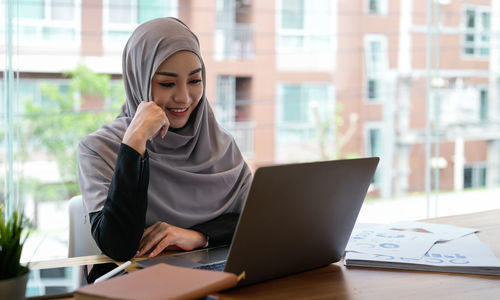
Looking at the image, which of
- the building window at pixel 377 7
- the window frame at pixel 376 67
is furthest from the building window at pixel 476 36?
the building window at pixel 377 7

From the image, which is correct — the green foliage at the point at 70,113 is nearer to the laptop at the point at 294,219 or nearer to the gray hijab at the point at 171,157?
the gray hijab at the point at 171,157

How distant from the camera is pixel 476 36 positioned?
4445 millimetres

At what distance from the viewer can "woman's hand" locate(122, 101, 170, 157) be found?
1.33 meters

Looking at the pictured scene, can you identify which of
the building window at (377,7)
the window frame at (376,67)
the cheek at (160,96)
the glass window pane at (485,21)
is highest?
the building window at (377,7)

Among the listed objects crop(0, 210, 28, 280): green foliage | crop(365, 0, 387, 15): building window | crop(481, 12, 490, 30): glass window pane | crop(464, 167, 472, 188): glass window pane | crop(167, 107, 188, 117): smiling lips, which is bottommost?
crop(464, 167, 472, 188): glass window pane

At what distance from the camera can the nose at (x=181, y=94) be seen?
4.99 feet

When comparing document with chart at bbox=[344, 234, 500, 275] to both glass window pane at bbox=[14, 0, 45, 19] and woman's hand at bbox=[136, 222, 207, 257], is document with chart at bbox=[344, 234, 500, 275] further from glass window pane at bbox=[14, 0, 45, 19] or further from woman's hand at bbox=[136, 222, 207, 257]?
glass window pane at bbox=[14, 0, 45, 19]

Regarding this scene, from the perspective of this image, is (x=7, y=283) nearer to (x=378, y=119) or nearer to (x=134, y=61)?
(x=134, y=61)

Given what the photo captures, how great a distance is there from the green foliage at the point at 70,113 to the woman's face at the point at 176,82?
85.7 inches

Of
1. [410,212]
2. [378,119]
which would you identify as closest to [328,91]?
[378,119]

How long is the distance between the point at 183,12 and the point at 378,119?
2020mm

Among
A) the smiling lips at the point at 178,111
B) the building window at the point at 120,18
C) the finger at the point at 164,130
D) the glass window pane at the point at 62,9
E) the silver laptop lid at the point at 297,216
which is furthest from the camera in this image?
the building window at the point at 120,18

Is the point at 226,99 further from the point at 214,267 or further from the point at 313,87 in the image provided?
the point at 214,267

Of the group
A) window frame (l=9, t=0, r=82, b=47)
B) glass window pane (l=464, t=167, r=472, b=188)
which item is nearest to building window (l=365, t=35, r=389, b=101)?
glass window pane (l=464, t=167, r=472, b=188)
